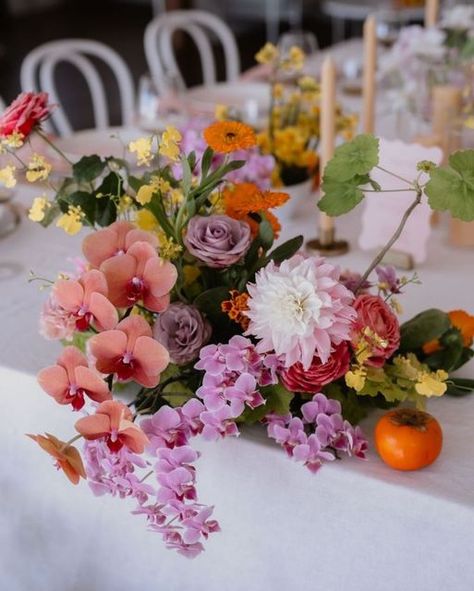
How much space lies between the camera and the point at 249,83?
2.54 metres

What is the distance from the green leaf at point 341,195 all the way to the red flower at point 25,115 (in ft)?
1.03

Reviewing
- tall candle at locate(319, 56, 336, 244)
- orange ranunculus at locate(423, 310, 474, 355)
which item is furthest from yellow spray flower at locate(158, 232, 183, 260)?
tall candle at locate(319, 56, 336, 244)

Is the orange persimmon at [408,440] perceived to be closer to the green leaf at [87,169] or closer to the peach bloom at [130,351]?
the peach bloom at [130,351]

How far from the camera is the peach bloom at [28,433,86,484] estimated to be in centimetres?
74

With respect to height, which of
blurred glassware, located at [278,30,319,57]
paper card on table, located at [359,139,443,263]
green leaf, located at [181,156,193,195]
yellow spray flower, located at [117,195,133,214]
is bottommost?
blurred glassware, located at [278,30,319,57]

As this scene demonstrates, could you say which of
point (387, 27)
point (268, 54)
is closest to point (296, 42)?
point (387, 27)

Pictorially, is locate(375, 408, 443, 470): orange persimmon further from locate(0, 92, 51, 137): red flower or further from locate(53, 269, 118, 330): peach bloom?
locate(0, 92, 51, 137): red flower

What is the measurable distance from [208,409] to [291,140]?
2.63ft

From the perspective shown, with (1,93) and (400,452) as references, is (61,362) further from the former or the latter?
(1,93)

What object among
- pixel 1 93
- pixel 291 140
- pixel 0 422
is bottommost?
pixel 1 93

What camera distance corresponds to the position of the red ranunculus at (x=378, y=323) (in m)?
0.83

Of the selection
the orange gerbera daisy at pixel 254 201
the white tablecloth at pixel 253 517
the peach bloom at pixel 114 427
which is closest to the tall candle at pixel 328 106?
the white tablecloth at pixel 253 517

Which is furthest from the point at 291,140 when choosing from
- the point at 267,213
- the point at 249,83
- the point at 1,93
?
the point at 1,93

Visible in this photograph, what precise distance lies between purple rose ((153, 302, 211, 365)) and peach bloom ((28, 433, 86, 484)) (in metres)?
0.14
